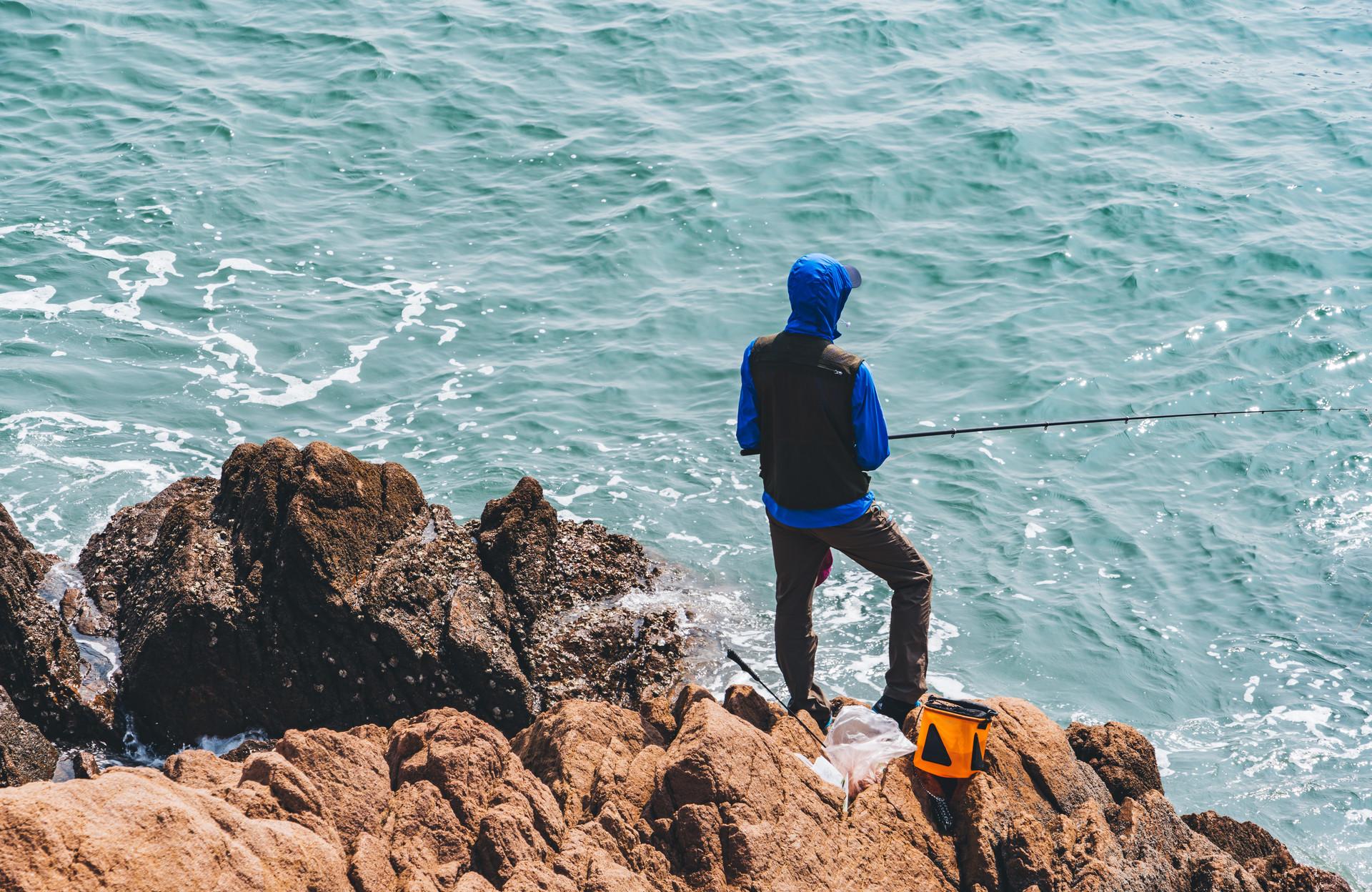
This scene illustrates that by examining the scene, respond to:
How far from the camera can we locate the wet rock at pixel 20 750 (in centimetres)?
554

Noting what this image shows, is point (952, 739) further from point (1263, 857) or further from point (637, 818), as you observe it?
point (1263, 857)

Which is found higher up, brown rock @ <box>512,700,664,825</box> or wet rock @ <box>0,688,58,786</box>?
brown rock @ <box>512,700,664,825</box>

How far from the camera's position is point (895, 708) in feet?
19.3

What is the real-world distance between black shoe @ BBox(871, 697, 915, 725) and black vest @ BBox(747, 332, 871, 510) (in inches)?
42.1

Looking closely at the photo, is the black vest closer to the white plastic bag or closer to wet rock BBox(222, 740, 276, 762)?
the white plastic bag

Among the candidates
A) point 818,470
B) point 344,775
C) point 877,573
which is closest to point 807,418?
point 818,470

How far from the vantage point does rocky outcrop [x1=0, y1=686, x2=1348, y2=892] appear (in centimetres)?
404

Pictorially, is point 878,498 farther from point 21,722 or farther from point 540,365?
point 21,722

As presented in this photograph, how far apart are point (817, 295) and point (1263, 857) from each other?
3395 mm

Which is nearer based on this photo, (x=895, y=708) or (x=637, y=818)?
(x=637, y=818)

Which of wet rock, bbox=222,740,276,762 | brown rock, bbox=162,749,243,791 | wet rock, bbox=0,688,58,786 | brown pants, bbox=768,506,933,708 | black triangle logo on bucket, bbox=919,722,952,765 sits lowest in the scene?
wet rock, bbox=222,740,276,762

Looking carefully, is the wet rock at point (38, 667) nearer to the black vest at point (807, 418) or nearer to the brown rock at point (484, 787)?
the brown rock at point (484, 787)

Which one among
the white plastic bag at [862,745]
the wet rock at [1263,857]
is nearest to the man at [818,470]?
the white plastic bag at [862,745]

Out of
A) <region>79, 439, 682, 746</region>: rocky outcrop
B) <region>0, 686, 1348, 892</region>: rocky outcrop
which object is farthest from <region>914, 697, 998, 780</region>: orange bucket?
<region>79, 439, 682, 746</region>: rocky outcrop
